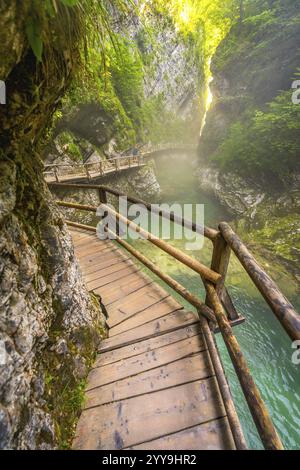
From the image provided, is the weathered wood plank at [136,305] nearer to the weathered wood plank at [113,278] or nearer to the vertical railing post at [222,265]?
the weathered wood plank at [113,278]

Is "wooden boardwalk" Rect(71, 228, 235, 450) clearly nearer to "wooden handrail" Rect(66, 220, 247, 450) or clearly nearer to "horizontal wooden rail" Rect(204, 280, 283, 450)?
"wooden handrail" Rect(66, 220, 247, 450)

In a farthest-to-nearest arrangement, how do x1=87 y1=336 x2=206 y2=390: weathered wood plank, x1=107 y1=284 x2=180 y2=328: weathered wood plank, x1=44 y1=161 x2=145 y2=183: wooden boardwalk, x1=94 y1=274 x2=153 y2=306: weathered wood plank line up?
x1=44 y1=161 x2=145 y2=183: wooden boardwalk, x1=94 y1=274 x2=153 y2=306: weathered wood plank, x1=107 y1=284 x2=180 y2=328: weathered wood plank, x1=87 y1=336 x2=206 y2=390: weathered wood plank

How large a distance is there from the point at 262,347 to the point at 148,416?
21.9 feet

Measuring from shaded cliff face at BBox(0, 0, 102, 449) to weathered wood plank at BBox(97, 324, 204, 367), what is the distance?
281 millimetres

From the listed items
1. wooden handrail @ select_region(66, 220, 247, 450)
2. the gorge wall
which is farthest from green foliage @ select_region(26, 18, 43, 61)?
the gorge wall

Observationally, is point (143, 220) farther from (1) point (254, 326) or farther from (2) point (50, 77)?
(2) point (50, 77)

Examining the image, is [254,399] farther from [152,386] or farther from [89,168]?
[89,168]

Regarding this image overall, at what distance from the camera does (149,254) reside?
36.0 ft

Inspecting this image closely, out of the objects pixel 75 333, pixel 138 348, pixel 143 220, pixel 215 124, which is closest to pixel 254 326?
pixel 138 348

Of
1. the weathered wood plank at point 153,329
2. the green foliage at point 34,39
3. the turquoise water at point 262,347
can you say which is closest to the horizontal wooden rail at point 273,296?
the weathered wood plank at point 153,329

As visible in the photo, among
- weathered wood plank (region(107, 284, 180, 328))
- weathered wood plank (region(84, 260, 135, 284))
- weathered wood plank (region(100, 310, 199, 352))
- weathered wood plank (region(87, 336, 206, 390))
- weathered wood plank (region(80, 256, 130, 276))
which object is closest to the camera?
weathered wood plank (region(87, 336, 206, 390))

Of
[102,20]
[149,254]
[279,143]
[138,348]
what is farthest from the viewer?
[279,143]

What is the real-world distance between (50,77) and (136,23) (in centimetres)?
2608

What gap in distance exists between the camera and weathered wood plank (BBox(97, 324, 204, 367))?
2.25 m
